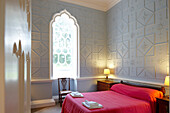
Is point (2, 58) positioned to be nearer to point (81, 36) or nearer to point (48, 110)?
point (48, 110)

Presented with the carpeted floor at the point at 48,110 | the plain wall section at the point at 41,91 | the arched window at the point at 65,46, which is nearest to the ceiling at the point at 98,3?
the arched window at the point at 65,46

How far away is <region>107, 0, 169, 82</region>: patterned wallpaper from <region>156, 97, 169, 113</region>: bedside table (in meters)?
Answer: 0.69

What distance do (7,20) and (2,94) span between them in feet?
0.23

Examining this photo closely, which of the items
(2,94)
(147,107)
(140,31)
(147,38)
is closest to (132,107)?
(147,107)

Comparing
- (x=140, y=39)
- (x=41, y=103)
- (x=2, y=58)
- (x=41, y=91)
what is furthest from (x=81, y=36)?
(x=2, y=58)

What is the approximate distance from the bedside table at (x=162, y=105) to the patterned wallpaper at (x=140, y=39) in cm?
69

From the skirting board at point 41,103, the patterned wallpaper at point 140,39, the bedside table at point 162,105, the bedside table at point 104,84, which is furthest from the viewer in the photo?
the bedside table at point 104,84

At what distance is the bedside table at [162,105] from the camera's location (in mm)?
2538

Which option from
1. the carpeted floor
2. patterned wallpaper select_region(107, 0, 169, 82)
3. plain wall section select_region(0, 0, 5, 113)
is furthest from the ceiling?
plain wall section select_region(0, 0, 5, 113)

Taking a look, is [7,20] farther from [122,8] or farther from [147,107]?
[122,8]

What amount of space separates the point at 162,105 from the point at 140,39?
1907 mm

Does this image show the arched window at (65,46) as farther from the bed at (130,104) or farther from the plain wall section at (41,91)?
the bed at (130,104)

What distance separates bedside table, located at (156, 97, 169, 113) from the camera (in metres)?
2.54

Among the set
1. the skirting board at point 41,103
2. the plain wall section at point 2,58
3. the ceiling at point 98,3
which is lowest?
the skirting board at point 41,103
